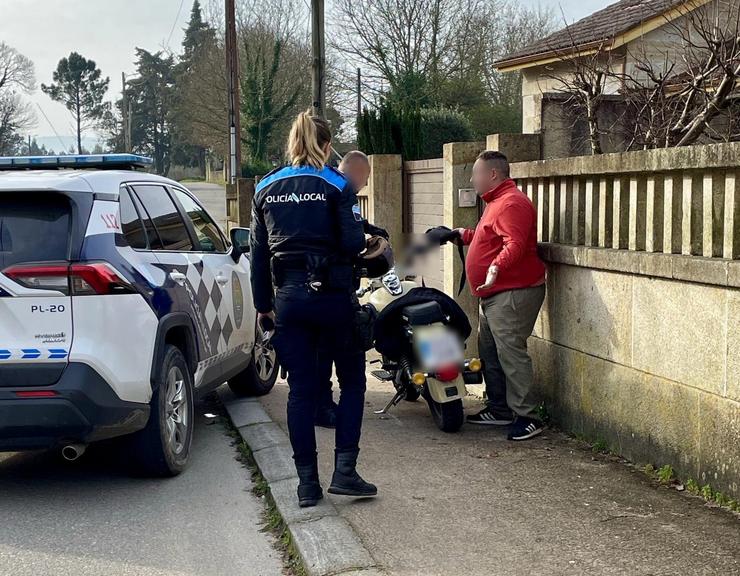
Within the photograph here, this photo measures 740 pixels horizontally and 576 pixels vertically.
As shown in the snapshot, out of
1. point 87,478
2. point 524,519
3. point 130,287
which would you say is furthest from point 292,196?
point 87,478

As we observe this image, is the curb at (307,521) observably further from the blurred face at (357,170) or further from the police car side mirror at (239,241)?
the blurred face at (357,170)

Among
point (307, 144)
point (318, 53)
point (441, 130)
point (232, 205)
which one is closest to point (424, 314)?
point (307, 144)

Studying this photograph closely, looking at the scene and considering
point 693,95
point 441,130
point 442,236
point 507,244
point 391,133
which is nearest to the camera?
point 507,244

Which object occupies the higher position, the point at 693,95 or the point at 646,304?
the point at 693,95

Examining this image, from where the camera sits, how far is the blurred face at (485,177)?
22.0 feet

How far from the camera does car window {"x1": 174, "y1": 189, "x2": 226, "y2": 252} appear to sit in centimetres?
727

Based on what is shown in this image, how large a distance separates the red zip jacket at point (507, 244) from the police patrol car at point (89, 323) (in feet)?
6.55

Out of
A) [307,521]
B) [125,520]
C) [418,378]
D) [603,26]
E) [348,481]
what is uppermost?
[603,26]

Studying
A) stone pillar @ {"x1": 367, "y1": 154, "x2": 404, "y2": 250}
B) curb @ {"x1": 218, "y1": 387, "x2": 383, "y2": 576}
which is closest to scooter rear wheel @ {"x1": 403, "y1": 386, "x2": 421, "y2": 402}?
curb @ {"x1": 218, "y1": 387, "x2": 383, "y2": 576}

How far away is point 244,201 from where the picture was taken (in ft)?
65.0

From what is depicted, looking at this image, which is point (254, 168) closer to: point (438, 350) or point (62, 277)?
point (438, 350)

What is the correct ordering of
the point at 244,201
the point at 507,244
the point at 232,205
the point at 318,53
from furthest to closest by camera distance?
1. the point at 232,205
2. the point at 244,201
3. the point at 318,53
4. the point at 507,244

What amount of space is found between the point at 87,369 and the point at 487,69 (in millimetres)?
34677

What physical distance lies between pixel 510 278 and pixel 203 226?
7.85ft
